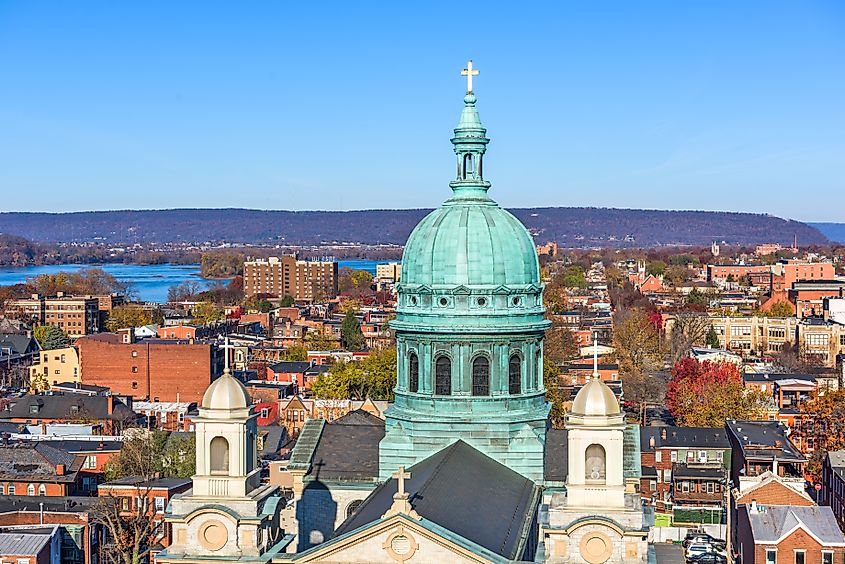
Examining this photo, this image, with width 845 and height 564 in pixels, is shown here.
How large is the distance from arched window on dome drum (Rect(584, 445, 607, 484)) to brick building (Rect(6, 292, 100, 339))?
145 metres

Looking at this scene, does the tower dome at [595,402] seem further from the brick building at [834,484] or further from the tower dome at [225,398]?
the brick building at [834,484]

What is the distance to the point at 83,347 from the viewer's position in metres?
113

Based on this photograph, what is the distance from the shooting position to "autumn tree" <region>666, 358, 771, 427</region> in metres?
89.0

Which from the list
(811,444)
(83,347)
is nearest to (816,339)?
(811,444)

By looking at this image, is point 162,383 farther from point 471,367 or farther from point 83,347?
point 471,367

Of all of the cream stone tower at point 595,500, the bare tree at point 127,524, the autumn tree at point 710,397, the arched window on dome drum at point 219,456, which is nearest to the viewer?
the cream stone tower at point 595,500

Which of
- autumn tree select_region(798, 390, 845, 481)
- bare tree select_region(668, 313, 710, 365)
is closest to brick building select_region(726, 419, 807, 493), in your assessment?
autumn tree select_region(798, 390, 845, 481)

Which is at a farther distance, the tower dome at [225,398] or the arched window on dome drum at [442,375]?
the arched window on dome drum at [442,375]

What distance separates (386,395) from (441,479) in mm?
66964

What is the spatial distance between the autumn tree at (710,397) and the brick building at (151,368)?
35.6m

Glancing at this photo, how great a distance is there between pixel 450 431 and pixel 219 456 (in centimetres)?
857

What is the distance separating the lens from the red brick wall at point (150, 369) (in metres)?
110

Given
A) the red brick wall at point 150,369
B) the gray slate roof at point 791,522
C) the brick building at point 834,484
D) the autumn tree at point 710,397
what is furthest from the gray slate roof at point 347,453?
the red brick wall at point 150,369

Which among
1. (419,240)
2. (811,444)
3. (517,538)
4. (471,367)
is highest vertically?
(419,240)
